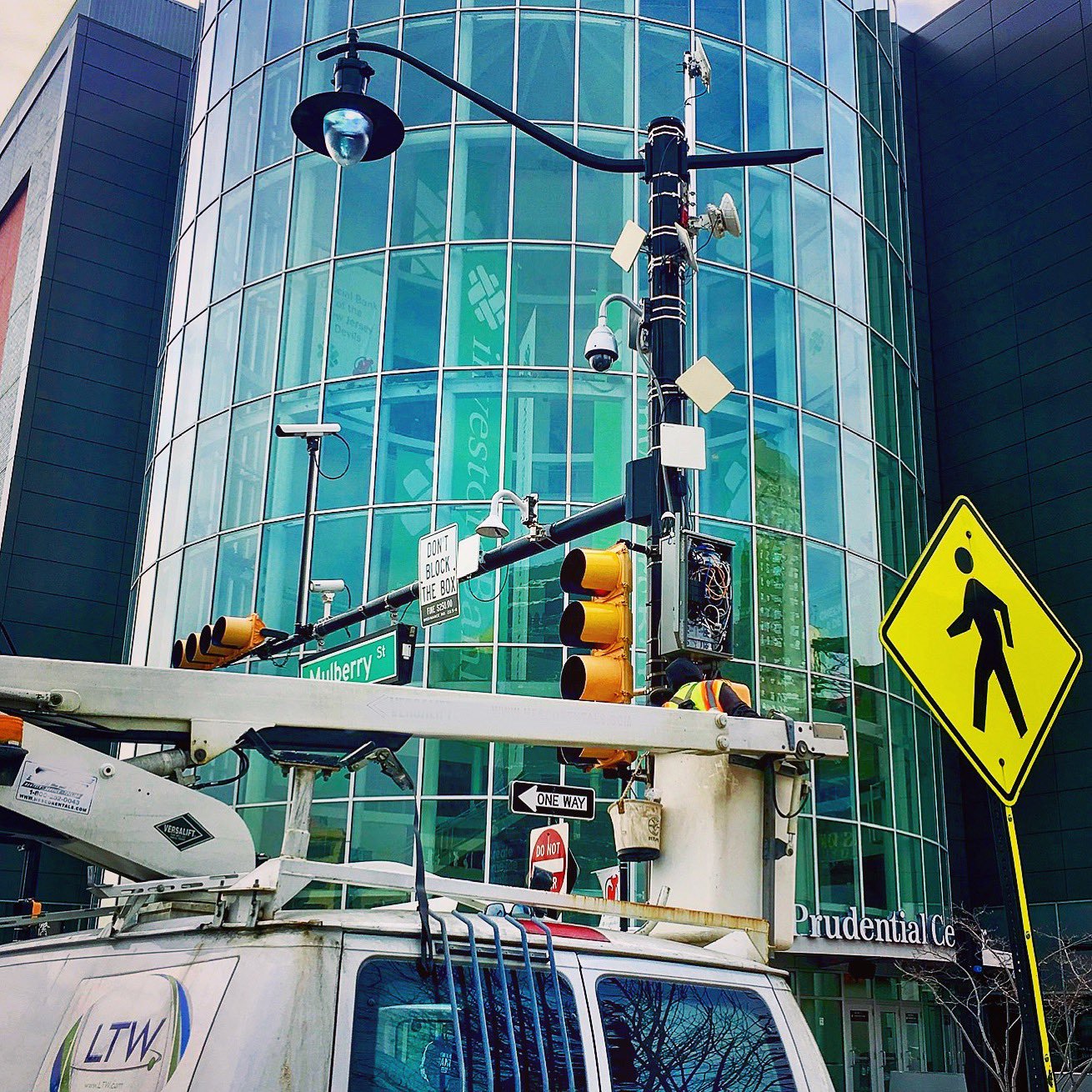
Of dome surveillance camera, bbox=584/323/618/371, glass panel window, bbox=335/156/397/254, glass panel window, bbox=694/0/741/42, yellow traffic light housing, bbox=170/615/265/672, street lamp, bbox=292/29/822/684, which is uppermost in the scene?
glass panel window, bbox=694/0/741/42

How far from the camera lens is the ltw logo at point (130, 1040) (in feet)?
12.4

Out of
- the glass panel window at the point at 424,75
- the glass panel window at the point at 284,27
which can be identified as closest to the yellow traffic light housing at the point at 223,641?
the glass panel window at the point at 424,75

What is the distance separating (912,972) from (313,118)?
68.4 ft

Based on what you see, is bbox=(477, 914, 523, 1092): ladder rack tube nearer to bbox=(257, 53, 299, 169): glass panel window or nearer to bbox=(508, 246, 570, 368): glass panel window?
bbox=(508, 246, 570, 368): glass panel window

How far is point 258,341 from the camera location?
1126 inches

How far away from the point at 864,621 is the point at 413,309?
10.9 metres

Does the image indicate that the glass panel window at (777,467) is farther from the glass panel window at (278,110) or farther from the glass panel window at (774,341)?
the glass panel window at (278,110)

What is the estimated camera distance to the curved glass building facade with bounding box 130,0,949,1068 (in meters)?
25.1

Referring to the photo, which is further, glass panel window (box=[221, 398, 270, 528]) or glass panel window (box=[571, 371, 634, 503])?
glass panel window (box=[221, 398, 270, 528])

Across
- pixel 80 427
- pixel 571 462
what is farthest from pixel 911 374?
pixel 80 427

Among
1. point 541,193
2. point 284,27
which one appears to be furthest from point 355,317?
point 284,27

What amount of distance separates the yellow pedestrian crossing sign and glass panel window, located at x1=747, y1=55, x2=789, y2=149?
80.1 ft

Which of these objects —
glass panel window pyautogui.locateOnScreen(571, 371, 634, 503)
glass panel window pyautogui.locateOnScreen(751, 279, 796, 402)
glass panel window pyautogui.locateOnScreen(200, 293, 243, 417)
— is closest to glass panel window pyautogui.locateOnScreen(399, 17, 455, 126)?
glass panel window pyautogui.locateOnScreen(200, 293, 243, 417)

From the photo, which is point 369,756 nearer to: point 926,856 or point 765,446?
point 765,446
